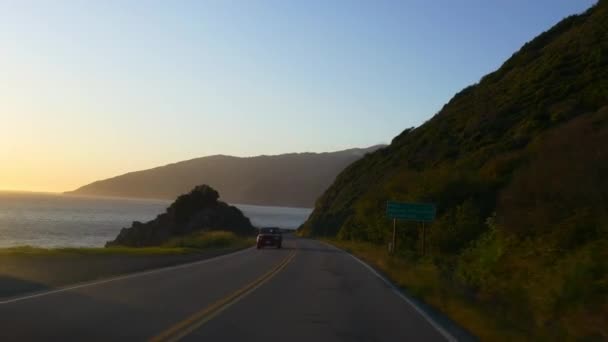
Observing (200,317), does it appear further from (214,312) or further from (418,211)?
(418,211)

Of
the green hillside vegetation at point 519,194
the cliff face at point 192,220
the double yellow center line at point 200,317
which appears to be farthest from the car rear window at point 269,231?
the double yellow center line at point 200,317

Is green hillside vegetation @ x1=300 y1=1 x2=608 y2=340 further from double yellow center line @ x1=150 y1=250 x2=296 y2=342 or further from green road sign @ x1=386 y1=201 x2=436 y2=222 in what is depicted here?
double yellow center line @ x1=150 y1=250 x2=296 y2=342

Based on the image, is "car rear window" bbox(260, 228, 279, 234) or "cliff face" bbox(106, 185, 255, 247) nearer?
"car rear window" bbox(260, 228, 279, 234)

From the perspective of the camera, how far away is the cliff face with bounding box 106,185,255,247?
83688mm

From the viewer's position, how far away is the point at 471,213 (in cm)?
4141

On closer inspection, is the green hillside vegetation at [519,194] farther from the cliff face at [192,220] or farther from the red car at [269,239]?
the cliff face at [192,220]

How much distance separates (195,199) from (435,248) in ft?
177

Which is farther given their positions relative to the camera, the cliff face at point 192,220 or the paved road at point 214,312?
the cliff face at point 192,220

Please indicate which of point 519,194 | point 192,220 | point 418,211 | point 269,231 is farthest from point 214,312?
point 192,220

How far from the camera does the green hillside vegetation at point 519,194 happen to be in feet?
57.6

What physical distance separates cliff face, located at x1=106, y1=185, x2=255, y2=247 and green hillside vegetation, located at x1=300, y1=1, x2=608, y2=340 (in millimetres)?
13087


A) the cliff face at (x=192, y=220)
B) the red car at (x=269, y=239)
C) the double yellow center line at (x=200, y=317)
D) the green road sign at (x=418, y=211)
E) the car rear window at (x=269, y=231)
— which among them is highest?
the cliff face at (x=192, y=220)

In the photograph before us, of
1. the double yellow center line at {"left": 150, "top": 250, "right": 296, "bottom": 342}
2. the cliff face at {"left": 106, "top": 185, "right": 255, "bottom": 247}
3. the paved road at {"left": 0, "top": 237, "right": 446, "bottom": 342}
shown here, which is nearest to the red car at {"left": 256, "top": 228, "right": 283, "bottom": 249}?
the cliff face at {"left": 106, "top": 185, "right": 255, "bottom": 247}

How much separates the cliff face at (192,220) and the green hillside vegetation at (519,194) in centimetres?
1309
